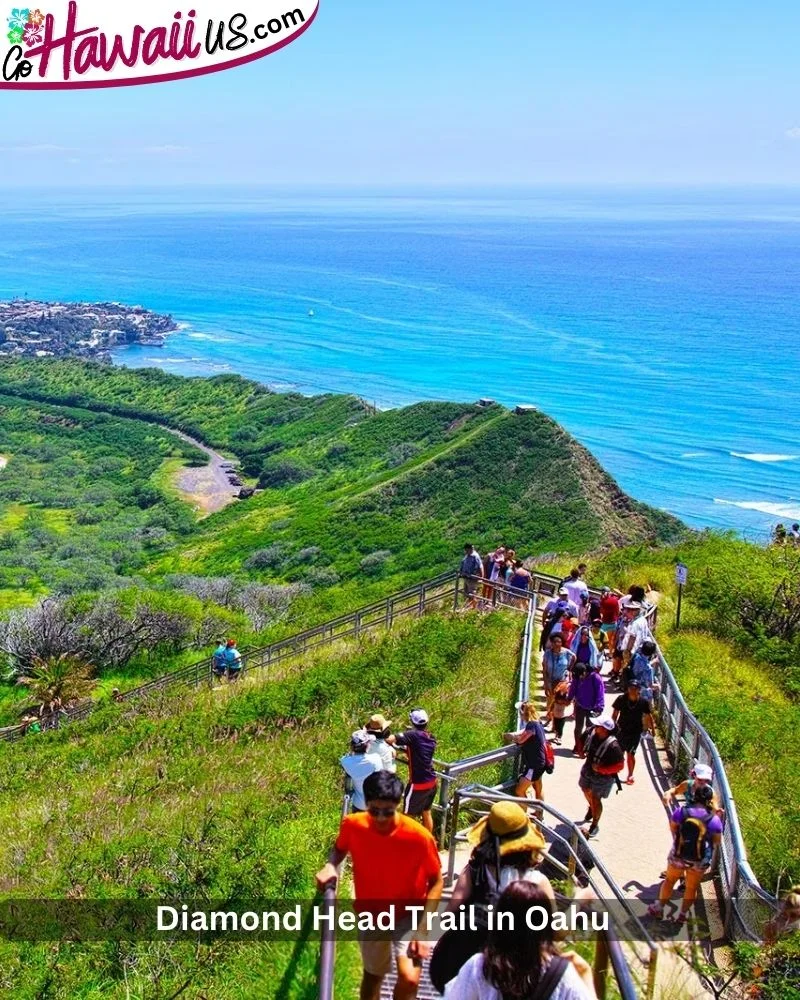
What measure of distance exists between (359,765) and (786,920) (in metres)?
3.17

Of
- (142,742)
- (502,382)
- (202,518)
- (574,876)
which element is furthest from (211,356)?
(574,876)

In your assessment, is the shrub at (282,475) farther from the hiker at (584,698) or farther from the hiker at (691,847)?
the hiker at (691,847)

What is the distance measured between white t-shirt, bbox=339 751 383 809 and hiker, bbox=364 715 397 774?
8 cm

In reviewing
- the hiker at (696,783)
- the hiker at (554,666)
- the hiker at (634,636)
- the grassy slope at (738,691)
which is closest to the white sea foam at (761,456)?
the grassy slope at (738,691)

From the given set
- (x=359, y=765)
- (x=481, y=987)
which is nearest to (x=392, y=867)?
(x=481, y=987)

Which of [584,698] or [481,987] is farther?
[584,698]

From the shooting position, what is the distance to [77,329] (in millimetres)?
158000

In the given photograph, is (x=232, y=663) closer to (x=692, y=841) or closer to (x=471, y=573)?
(x=471, y=573)

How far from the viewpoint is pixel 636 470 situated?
82250 mm

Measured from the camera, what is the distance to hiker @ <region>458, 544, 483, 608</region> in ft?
59.4

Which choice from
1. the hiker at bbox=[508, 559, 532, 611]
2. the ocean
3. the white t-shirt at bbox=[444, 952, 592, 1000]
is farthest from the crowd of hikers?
the ocean

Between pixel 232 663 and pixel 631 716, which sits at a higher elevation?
pixel 631 716

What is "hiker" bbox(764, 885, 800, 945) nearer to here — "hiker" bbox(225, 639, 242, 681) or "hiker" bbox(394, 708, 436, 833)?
"hiker" bbox(394, 708, 436, 833)

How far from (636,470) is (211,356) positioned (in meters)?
80.9
